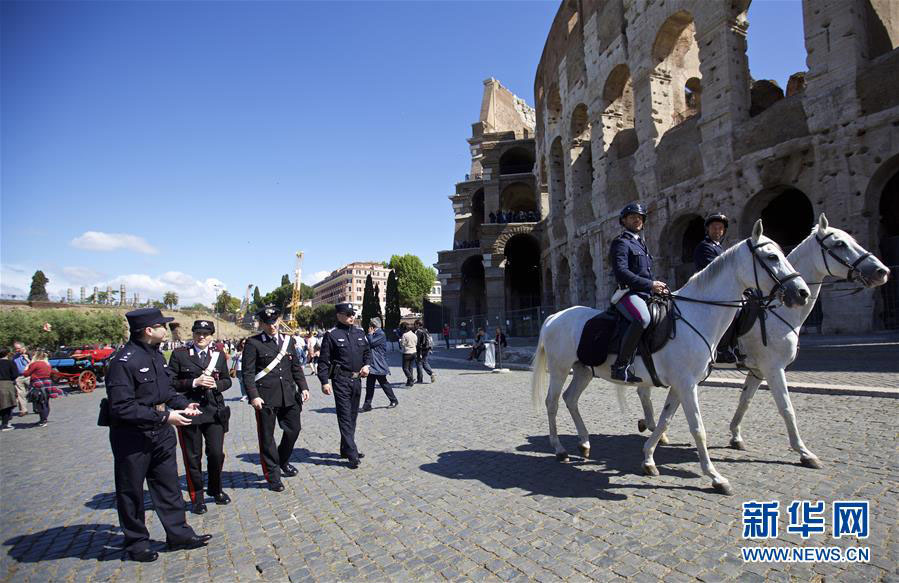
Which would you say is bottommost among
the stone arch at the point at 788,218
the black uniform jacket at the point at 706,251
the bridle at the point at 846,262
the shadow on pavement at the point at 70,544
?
the shadow on pavement at the point at 70,544

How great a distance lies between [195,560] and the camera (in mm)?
3498

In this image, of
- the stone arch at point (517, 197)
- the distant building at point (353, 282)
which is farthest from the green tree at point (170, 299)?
the stone arch at point (517, 197)

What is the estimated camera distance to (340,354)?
5.98 m

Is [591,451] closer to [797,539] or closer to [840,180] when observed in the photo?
[797,539]

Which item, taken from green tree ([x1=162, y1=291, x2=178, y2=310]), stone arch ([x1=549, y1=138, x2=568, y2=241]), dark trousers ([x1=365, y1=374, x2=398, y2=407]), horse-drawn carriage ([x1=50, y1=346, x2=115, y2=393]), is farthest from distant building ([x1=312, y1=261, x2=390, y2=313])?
dark trousers ([x1=365, y1=374, x2=398, y2=407])

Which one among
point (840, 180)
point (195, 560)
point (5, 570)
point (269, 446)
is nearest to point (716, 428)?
point (269, 446)

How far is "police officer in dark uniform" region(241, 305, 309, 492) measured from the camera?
507 cm

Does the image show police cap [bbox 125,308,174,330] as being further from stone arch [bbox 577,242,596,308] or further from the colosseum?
stone arch [bbox 577,242,596,308]

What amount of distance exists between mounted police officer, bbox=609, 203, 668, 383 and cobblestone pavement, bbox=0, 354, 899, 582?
1.21 metres

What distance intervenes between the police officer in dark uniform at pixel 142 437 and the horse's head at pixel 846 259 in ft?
21.1

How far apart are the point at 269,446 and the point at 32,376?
11.0 m

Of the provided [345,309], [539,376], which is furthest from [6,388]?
[539,376]

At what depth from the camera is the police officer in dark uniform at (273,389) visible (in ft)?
16.6

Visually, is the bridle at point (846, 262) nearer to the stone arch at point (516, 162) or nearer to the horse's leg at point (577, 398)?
the horse's leg at point (577, 398)
